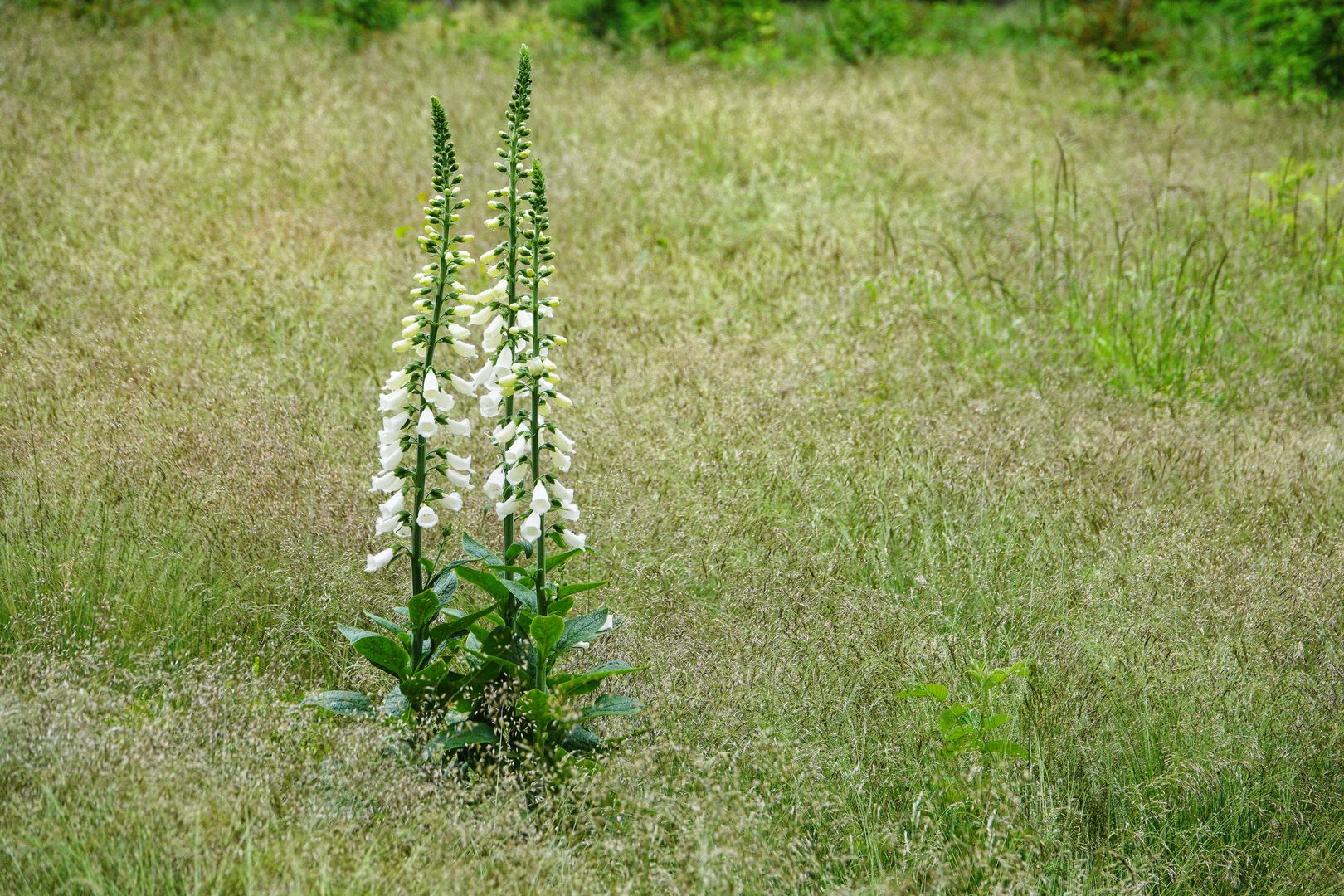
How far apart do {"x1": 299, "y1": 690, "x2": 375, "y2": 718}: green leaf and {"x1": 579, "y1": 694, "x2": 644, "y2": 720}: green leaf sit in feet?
1.63

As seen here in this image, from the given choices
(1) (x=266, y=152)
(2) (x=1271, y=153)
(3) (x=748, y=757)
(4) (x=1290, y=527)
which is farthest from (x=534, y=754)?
(2) (x=1271, y=153)

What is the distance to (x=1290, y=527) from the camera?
3.78m

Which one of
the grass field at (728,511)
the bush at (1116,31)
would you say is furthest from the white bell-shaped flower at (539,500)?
the bush at (1116,31)

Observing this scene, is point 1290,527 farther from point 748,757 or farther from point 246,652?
point 246,652

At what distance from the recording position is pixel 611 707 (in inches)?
101

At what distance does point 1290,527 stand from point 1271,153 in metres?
5.76

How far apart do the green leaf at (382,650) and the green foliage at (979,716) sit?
1184mm

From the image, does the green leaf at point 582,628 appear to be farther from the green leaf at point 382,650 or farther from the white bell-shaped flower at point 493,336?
the white bell-shaped flower at point 493,336

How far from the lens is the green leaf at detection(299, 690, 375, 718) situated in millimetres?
2523

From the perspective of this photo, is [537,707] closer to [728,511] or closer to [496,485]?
[496,485]

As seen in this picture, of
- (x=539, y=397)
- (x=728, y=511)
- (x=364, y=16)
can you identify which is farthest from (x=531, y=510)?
(x=364, y=16)

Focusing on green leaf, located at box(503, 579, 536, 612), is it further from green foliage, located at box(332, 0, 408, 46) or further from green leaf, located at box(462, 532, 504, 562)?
green foliage, located at box(332, 0, 408, 46)

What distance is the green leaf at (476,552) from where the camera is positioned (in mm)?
2516

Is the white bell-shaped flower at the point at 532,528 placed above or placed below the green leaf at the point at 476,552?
above
